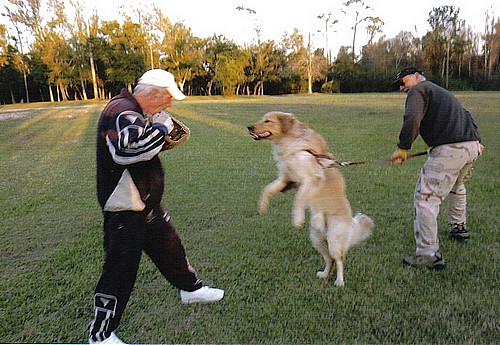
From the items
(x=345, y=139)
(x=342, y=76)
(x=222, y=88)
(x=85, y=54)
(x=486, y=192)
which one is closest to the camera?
(x=486, y=192)

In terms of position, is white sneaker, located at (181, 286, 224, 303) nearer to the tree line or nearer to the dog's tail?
the dog's tail

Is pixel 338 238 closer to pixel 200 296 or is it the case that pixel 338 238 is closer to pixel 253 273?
pixel 253 273

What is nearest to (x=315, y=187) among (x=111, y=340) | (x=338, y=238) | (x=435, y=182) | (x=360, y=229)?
(x=338, y=238)

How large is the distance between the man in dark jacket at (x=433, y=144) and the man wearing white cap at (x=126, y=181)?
2.21 meters

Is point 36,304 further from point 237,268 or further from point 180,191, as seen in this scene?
point 180,191

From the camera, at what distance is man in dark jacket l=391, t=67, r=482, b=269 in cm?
361

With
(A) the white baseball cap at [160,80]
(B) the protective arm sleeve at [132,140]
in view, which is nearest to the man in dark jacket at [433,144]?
(A) the white baseball cap at [160,80]

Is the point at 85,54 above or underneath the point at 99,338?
above

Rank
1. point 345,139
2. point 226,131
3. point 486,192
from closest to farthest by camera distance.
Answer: point 486,192 → point 345,139 → point 226,131

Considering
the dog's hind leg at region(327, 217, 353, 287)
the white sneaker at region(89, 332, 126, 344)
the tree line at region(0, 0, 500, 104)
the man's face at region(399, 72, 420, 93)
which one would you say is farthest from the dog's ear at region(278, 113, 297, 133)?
the tree line at region(0, 0, 500, 104)

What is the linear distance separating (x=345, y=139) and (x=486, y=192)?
20.9 feet

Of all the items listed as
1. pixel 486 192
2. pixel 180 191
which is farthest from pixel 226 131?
pixel 486 192

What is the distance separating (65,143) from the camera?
42.5 ft

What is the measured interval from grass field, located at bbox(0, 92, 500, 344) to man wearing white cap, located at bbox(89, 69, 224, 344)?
470 millimetres
